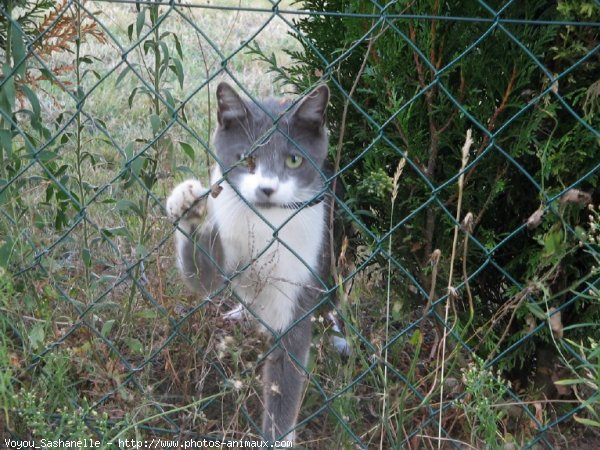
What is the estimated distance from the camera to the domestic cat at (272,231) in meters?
2.60

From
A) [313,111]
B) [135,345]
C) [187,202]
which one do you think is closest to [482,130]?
[313,111]

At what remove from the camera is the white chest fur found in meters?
2.67

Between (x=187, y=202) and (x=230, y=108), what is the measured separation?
1.47 ft

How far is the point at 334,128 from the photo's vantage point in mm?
2943

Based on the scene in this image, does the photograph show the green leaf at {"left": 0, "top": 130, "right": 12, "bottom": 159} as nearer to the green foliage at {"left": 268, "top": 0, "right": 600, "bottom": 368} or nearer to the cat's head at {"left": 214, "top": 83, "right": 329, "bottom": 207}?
the cat's head at {"left": 214, "top": 83, "right": 329, "bottom": 207}

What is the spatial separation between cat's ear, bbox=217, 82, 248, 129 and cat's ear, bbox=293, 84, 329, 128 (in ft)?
0.65

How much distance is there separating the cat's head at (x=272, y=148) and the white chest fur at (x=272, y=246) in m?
0.08

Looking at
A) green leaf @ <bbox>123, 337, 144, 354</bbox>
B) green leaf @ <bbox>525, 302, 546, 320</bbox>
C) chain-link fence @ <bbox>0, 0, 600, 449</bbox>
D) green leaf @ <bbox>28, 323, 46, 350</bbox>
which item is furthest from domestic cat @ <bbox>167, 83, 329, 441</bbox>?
green leaf @ <bbox>525, 302, 546, 320</bbox>

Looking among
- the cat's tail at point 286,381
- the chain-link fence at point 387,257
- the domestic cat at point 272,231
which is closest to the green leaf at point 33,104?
the chain-link fence at point 387,257

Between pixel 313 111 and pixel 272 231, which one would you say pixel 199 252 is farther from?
pixel 313 111

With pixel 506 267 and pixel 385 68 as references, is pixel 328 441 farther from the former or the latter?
pixel 385 68

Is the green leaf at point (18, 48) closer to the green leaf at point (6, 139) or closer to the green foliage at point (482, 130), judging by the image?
the green leaf at point (6, 139)

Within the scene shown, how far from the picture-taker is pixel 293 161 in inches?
108

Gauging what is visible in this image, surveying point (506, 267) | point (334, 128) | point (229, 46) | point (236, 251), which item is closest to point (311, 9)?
point (334, 128)
